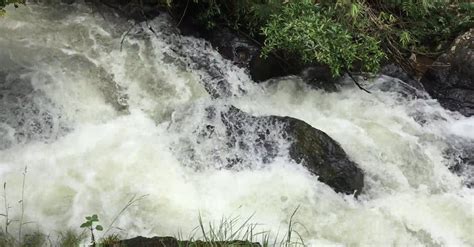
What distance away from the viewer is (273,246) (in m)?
4.13

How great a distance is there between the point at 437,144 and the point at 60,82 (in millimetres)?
4363

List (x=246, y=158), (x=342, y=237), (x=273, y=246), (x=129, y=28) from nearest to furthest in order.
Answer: (x=273, y=246), (x=342, y=237), (x=246, y=158), (x=129, y=28)

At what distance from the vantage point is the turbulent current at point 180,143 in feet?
15.5

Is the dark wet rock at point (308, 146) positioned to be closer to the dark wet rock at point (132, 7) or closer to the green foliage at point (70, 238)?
the green foliage at point (70, 238)

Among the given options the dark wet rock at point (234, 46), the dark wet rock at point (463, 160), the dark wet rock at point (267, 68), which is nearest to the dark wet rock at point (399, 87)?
the dark wet rock at point (463, 160)

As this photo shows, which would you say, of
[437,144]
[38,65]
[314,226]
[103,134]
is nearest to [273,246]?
[314,226]

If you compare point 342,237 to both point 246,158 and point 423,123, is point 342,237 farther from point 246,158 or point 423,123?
point 423,123

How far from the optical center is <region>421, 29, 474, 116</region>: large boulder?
6.24 meters

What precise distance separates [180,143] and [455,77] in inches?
142

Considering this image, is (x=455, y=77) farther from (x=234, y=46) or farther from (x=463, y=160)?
(x=234, y=46)

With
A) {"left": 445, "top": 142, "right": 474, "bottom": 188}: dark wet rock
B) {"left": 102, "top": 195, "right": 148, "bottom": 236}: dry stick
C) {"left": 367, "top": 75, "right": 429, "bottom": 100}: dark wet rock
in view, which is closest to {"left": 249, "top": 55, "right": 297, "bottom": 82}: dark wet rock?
{"left": 367, "top": 75, "right": 429, "bottom": 100}: dark wet rock

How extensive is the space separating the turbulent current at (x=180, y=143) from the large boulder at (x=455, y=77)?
0.21 meters

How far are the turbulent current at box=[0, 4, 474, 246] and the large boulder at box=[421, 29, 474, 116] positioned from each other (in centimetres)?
21

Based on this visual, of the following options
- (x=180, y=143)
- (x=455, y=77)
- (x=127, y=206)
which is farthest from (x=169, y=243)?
(x=455, y=77)
